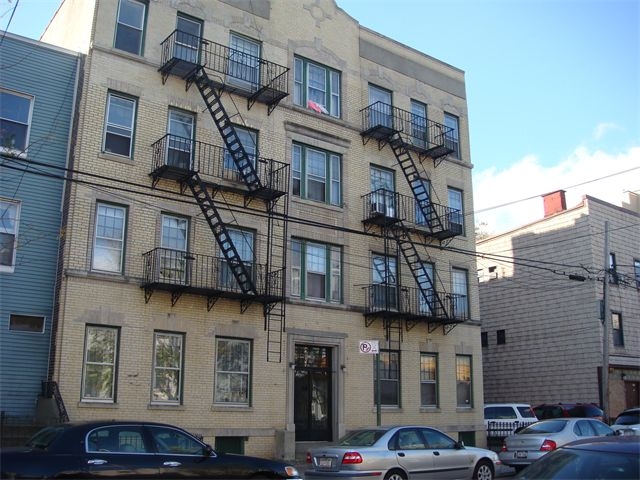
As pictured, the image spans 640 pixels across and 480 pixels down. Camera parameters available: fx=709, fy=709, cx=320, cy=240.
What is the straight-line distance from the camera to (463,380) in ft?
89.0

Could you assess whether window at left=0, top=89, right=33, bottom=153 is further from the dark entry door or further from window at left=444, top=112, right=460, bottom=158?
window at left=444, top=112, right=460, bottom=158

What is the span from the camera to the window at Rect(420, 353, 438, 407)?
2564cm

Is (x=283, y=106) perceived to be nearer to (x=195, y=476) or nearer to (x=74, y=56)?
(x=74, y=56)

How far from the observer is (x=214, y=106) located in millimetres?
22312

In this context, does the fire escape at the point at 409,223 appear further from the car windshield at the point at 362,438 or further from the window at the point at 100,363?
the car windshield at the point at 362,438

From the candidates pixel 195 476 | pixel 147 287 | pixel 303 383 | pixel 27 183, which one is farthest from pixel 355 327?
pixel 195 476

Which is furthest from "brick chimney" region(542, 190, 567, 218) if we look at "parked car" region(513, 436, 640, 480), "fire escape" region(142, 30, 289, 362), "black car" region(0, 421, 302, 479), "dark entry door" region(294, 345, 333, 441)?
"parked car" region(513, 436, 640, 480)

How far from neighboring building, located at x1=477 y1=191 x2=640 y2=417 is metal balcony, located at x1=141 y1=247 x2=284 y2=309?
582 inches

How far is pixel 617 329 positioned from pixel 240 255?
21285 millimetres

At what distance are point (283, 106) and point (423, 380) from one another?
10956mm

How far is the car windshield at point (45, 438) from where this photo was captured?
395 inches

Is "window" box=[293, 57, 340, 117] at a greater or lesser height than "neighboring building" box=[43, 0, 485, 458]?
greater

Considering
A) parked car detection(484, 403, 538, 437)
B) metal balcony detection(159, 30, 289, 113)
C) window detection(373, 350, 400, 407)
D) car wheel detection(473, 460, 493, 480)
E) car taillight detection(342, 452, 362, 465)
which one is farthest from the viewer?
parked car detection(484, 403, 538, 437)

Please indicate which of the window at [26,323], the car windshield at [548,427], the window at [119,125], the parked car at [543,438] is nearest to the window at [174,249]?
the window at [119,125]
